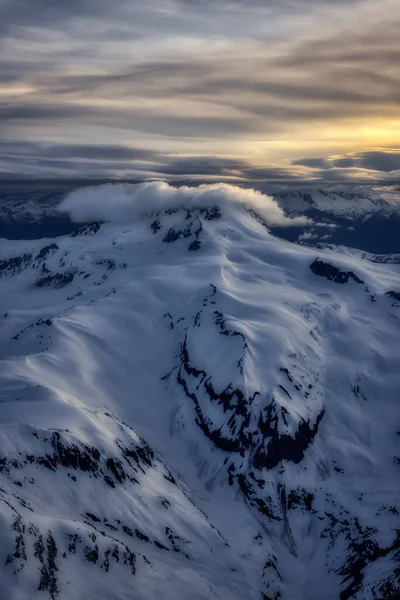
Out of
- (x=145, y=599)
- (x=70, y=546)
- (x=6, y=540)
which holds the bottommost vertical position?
(x=145, y=599)

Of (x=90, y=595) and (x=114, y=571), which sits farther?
(x=114, y=571)

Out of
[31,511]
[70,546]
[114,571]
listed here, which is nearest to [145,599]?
[114,571]

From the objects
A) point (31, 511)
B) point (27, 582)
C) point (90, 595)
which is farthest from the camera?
point (31, 511)

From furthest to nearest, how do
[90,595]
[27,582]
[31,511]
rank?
1. [31,511]
2. [90,595]
3. [27,582]

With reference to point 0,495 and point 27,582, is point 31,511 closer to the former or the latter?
point 0,495

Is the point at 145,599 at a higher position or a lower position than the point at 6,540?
lower

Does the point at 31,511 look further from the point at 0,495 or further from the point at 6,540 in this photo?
the point at 6,540

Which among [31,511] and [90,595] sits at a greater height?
[31,511]

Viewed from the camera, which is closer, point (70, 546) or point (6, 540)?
point (6, 540)

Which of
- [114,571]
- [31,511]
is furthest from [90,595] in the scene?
[31,511]
